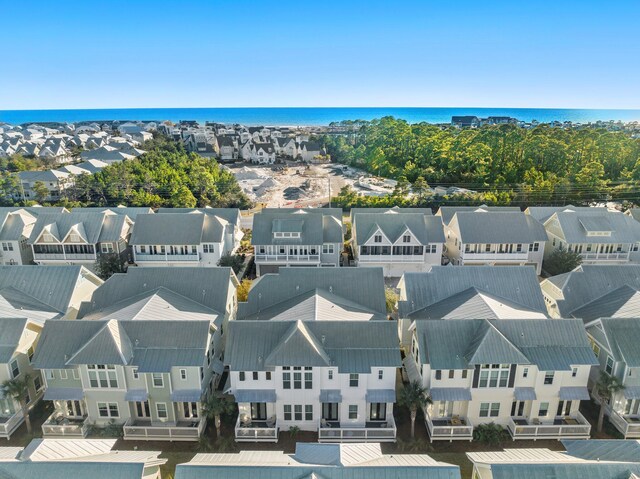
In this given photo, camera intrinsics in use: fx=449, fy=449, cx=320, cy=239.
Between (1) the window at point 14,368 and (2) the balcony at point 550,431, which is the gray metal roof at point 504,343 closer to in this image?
(2) the balcony at point 550,431

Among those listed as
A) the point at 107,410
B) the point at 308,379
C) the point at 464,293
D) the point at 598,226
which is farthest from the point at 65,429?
the point at 598,226

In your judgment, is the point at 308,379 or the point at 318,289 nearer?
the point at 308,379

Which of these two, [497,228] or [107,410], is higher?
[497,228]

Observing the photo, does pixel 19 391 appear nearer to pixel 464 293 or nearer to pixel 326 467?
pixel 326 467

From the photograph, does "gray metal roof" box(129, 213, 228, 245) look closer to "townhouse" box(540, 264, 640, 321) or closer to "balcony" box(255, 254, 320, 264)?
"balcony" box(255, 254, 320, 264)

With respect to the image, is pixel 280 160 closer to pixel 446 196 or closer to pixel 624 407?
pixel 446 196

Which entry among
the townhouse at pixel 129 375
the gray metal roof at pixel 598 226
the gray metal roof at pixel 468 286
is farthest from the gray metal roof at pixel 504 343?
the gray metal roof at pixel 598 226

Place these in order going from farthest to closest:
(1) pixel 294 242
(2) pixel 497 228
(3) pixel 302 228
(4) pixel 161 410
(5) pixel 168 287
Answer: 1. (2) pixel 497 228
2. (3) pixel 302 228
3. (1) pixel 294 242
4. (5) pixel 168 287
5. (4) pixel 161 410
